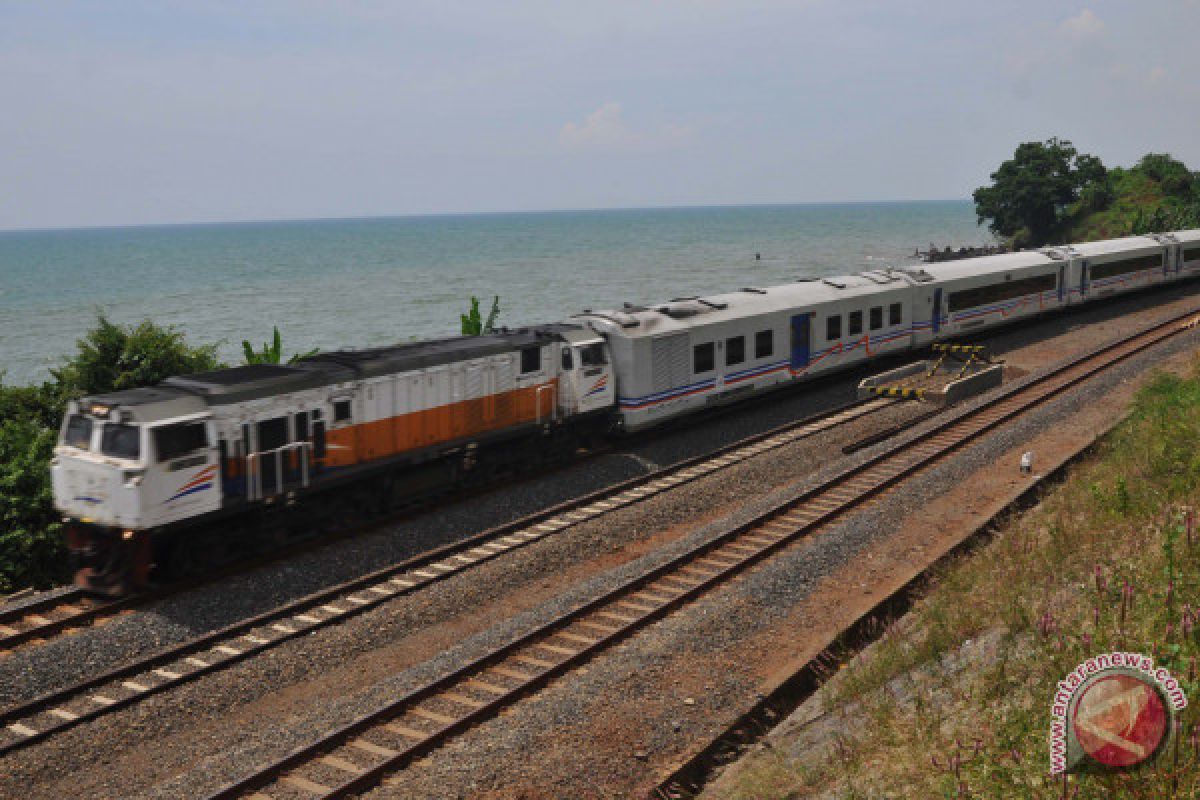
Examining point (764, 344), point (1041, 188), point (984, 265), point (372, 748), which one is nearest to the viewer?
point (372, 748)

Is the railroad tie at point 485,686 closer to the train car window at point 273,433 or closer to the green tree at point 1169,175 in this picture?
the train car window at point 273,433

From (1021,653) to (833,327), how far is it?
21828 mm

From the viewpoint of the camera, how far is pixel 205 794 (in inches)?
437

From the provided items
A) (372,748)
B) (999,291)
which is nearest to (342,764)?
(372,748)

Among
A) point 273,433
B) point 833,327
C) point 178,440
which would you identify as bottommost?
point 273,433

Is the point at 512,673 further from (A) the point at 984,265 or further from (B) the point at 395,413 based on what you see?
(A) the point at 984,265

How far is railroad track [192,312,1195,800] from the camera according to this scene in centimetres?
1146

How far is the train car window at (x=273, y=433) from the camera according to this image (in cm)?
1808

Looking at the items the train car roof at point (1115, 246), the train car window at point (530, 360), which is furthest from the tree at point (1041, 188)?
the train car window at point (530, 360)

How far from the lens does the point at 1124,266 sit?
47656mm

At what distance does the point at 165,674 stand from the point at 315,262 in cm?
17694

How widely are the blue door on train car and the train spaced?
62mm

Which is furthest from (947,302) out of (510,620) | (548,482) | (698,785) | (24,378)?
(24,378)

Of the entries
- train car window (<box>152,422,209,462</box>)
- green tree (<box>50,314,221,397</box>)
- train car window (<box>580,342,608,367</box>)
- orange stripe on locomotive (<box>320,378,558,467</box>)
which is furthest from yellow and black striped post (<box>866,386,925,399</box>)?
train car window (<box>152,422,209,462</box>)
